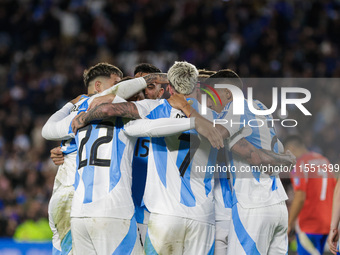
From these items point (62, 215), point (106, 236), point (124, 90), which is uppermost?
point (124, 90)

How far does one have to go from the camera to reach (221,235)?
6.02m

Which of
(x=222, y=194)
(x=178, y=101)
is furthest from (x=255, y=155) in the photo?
(x=178, y=101)

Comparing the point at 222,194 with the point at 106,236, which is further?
the point at 222,194

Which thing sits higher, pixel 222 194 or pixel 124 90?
pixel 124 90

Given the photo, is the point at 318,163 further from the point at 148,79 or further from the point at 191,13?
the point at 191,13

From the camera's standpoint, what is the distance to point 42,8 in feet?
57.8

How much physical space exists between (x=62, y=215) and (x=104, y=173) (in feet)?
4.43

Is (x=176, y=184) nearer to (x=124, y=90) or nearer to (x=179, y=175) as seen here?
(x=179, y=175)

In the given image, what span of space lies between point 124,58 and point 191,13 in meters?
2.35

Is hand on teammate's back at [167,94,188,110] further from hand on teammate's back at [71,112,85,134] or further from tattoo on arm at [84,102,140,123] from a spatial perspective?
hand on teammate's back at [71,112,85,134]

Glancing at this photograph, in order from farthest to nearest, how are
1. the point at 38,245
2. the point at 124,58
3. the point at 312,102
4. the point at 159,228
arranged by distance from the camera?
the point at 124,58, the point at 312,102, the point at 38,245, the point at 159,228

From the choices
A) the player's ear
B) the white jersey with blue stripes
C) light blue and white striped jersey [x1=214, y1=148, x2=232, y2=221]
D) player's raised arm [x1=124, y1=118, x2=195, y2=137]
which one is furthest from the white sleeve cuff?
light blue and white striped jersey [x1=214, y1=148, x2=232, y2=221]

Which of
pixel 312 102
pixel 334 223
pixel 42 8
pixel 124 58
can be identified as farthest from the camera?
pixel 42 8

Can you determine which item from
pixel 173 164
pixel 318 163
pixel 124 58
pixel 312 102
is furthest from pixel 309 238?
pixel 124 58
